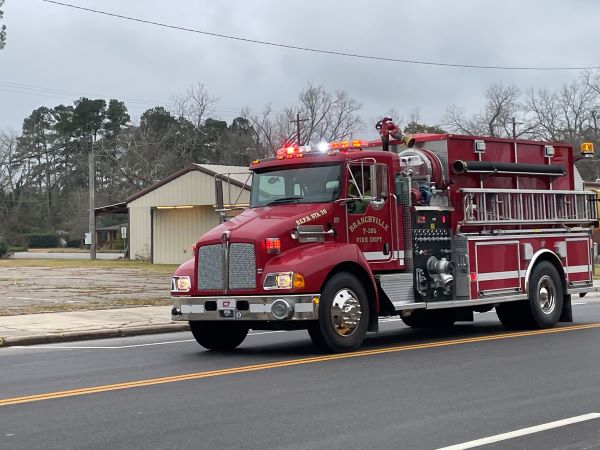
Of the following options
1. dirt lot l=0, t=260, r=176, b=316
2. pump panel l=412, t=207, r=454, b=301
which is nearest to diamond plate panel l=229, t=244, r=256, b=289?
pump panel l=412, t=207, r=454, b=301

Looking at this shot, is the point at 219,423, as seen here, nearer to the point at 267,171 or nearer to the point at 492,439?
the point at 492,439

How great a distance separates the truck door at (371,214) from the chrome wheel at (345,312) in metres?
0.88

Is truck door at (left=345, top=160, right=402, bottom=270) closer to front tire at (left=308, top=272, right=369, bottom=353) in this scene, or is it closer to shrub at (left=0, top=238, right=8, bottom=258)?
front tire at (left=308, top=272, right=369, bottom=353)

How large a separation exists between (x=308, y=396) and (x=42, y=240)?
92349mm

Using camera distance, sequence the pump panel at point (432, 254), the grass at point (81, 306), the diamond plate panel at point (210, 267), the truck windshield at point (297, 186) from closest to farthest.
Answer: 1. the diamond plate panel at point (210, 267)
2. the truck windshield at point (297, 186)
3. the pump panel at point (432, 254)
4. the grass at point (81, 306)

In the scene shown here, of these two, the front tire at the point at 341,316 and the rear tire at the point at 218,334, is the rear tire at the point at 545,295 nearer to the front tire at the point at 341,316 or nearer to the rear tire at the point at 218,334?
the front tire at the point at 341,316

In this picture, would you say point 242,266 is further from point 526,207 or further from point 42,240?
point 42,240

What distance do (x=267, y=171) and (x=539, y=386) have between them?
5.67 metres

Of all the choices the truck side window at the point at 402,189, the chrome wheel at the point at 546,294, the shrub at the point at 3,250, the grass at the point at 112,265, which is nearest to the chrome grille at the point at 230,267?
the truck side window at the point at 402,189

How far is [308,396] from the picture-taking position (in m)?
8.59

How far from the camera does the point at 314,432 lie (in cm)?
694

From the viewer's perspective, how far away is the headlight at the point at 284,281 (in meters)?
11.3

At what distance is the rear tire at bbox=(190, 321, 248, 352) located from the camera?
12.7 metres

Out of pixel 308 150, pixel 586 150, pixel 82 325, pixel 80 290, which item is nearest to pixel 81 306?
pixel 82 325
